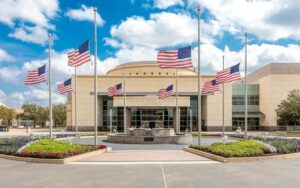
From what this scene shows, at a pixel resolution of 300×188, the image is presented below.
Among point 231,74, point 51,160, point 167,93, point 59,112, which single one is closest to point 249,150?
point 51,160

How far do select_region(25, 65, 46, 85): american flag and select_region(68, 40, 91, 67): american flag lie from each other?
124 inches

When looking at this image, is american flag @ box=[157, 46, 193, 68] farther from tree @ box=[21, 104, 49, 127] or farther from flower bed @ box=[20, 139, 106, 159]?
tree @ box=[21, 104, 49, 127]

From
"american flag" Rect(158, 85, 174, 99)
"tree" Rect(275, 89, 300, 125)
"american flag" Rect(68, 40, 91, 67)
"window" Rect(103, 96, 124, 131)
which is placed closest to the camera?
"american flag" Rect(68, 40, 91, 67)

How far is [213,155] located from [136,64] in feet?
204

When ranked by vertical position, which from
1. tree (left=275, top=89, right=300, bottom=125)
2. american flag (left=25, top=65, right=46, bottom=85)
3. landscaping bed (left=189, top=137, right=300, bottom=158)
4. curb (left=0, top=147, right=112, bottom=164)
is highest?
american flag (left=25, top=65, right=46, bottom=85)

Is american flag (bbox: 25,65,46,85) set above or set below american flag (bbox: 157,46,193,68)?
below

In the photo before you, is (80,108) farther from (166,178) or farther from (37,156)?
(166,178)

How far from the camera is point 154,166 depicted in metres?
16.4

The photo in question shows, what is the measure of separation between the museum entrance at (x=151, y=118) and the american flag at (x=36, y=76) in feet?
132

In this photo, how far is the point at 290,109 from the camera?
60406mm

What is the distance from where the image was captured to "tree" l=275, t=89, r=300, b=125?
59.8 meters

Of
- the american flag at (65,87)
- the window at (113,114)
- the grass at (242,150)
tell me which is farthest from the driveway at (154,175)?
the window at (113,114)

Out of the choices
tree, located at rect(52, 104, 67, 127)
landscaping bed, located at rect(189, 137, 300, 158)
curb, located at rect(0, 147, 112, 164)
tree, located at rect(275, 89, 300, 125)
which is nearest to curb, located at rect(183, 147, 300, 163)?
landscaping bed, located at rect(189, 137, 300, 158)

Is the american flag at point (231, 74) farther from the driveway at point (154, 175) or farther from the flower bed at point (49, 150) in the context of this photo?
the flower bed at point (49, 150)
